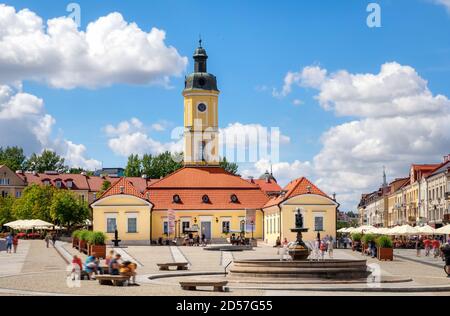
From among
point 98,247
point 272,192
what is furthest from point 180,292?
point 272,192

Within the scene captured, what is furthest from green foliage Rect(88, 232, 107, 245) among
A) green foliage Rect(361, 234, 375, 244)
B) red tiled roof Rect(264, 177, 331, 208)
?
red tiled roof Rect(264, 177, 331, 208)

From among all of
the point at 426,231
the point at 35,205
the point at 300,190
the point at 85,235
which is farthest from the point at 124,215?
the point at 35,205

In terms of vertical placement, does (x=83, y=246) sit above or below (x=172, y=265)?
above

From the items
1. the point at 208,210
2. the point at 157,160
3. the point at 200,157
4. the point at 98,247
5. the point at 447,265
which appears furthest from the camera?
the point at 157,160

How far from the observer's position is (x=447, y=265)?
34.3 meters

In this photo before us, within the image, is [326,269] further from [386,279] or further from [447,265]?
[447,265]

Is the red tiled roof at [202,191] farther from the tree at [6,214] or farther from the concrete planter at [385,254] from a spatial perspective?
the concrete planter at [385,254]

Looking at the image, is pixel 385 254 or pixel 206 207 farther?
pixel 206 207

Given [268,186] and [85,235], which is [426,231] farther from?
[268,186]

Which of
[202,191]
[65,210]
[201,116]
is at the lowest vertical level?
[65,210]

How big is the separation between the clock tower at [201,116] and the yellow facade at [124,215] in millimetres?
13962

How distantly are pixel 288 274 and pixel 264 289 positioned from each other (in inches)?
122

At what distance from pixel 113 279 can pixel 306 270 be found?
6.71m

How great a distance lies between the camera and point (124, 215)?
75125 millimetres
